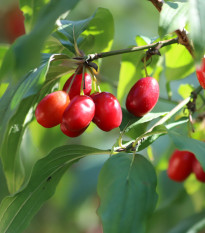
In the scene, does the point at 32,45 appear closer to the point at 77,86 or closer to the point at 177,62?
the point at 77,86

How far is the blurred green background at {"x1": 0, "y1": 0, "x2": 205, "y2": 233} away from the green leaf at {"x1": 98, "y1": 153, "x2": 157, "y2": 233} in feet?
1.38

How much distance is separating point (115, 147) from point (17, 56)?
413 millimetres

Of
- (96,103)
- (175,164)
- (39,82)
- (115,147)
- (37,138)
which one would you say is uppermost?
(39,82)

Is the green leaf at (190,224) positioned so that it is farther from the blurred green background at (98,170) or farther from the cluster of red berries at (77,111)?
the cluster of red berries at (77,111)

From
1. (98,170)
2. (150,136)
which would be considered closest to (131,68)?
(150,136)

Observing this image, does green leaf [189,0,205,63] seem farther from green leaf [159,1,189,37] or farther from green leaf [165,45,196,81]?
green leaf [165,45,196,81]

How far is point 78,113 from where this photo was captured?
0.94m

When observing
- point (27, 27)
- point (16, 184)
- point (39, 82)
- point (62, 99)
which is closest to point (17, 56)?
point (39, 82)

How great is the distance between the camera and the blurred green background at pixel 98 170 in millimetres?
1607

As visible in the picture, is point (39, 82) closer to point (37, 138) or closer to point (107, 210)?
point (107, 210)

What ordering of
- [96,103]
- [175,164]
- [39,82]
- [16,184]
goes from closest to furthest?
[39,82] < [96,103] < [16,184] < [175,164]

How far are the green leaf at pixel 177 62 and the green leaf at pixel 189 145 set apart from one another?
0.49m

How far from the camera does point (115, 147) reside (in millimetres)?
1105

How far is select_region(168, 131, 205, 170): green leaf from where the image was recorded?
921 millimetres
